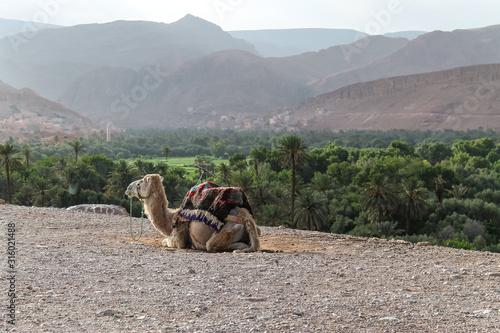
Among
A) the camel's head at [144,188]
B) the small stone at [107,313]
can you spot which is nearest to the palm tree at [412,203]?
the camel's head at [144,188]

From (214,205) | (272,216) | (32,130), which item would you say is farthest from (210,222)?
(32,130)

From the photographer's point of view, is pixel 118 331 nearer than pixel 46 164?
Yes

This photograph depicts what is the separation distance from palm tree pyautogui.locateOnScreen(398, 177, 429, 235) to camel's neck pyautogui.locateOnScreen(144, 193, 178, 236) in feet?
105

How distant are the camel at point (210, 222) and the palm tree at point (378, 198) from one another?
3055 centimetres

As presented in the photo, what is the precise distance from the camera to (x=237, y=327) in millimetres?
5730

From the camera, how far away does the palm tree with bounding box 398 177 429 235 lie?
41.3 metres

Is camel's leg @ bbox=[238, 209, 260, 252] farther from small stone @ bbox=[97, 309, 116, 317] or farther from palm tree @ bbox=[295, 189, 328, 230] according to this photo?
palm tree @ bbox=[295, 189, 328, 230]

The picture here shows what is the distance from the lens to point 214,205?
10703 millimetres

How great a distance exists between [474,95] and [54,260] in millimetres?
186705

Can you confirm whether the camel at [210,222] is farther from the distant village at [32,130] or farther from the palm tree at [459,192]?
the distant village at [32,130]

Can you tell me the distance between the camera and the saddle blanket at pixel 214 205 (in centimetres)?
1067

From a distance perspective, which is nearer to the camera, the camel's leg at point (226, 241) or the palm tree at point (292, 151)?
the camel's leg at point (226, 241)

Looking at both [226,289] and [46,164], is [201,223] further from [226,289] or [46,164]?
[46,164]

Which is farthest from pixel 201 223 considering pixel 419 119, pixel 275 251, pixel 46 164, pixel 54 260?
pixel 419 119
